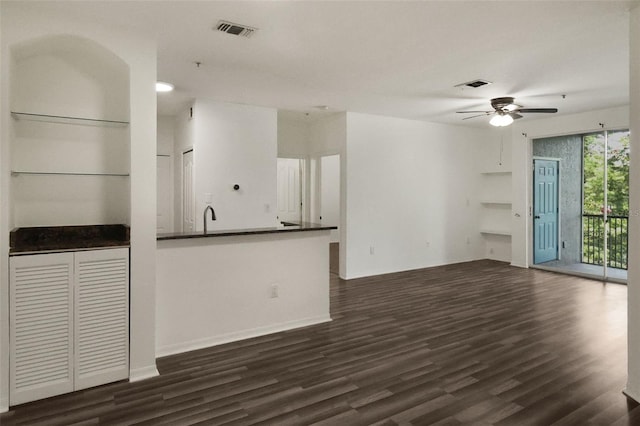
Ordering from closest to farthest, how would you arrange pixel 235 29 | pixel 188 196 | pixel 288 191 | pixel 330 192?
pixel 235 29 < pixel 188 196 < pixel 288 191 < pixel 330 192

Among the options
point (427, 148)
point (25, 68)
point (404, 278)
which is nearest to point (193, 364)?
point (25, 68)

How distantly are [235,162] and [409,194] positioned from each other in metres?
3.14

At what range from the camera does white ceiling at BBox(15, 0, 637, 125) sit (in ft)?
9.14

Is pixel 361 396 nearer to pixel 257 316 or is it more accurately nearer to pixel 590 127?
pixel 257 316

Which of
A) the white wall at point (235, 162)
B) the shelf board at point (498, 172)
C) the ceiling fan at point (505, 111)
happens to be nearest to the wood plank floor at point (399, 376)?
the white wall at point (235, 162)

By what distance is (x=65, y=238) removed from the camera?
120 inches

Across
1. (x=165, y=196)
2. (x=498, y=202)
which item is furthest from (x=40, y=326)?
(x=498, y=202)

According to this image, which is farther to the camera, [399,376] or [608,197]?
[608,197]

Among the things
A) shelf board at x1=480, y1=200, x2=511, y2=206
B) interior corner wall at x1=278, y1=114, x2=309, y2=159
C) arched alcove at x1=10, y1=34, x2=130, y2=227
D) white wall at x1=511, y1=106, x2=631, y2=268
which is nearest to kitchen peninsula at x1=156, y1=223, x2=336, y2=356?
arched alcove at x1=10, y1=34, x2=130, y2=227

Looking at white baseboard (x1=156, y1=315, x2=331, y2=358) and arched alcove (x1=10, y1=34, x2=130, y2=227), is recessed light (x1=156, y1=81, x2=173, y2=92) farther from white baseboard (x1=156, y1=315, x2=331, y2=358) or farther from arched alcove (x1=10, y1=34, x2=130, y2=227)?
white baseboard (x1=156, y1=315, x2=331, y2=358)

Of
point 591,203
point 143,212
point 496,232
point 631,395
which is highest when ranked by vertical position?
point 591,203

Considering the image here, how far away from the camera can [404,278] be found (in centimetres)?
641

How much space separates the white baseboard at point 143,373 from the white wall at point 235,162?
2827 millimetres

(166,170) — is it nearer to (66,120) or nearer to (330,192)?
(66,120)
